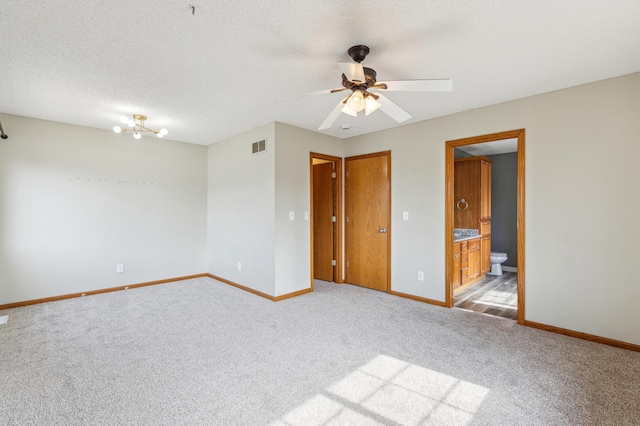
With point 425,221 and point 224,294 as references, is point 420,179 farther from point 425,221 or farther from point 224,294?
point 224,294

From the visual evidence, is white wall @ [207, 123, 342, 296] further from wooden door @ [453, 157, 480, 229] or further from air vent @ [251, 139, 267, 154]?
wooden door @ [453, 157, 480, 229]

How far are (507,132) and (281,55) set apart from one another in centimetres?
261

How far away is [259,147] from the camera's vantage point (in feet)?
14.3

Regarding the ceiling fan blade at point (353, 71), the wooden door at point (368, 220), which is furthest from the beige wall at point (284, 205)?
the ceiling fan blade at point (353, 71)

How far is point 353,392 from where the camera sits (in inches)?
80.8

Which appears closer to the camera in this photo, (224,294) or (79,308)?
(79,308)

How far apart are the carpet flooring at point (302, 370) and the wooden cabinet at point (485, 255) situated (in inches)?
82.4

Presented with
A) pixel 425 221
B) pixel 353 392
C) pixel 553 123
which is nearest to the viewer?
pixel 353 392

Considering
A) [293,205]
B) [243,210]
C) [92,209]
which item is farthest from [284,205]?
[92,209]

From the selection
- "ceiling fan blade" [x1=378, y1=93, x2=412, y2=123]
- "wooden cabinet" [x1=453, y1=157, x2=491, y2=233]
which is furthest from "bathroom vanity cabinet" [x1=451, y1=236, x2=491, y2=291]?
"ceiling fan blade" [x1=378, y1=93, x2=412, y2=123]

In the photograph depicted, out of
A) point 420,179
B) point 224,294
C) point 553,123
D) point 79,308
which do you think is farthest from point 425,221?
point 79,308

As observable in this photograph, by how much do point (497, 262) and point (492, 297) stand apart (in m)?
1.76

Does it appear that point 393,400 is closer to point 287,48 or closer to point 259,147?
point 287,48

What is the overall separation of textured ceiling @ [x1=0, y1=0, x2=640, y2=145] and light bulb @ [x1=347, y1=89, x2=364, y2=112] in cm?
35
